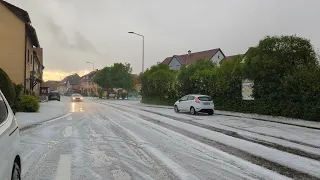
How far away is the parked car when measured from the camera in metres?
3.51

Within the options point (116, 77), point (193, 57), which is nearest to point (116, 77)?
point (116, 77)

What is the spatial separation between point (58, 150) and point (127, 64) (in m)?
69.3

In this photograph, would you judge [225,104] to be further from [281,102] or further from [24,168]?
[24,168]

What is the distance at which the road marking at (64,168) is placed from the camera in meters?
5.75

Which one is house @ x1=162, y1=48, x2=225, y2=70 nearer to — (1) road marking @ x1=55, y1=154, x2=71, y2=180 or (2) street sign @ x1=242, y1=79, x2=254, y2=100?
(2) street sign @ x1=242, y1=79, x2=254, y2=100

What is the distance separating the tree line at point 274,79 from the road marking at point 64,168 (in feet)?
45.3

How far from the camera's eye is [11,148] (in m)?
3.90

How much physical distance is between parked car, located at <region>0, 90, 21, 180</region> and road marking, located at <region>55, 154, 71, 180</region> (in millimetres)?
1433

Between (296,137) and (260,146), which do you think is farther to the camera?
(296,137)

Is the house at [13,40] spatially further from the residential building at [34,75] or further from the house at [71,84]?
the house at [71,84]

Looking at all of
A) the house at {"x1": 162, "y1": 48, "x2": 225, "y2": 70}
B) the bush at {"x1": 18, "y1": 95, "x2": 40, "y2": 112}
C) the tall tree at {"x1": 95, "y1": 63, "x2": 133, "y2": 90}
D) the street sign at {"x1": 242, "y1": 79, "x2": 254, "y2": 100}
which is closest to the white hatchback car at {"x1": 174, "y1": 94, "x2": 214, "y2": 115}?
the street sign at {"x1": 242, "y1": 79, "x2": 254, "y2": 100}

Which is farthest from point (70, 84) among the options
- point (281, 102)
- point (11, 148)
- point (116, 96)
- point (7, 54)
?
point (11, 148)

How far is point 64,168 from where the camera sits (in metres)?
6.39

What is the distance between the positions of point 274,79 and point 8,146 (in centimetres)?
1836
